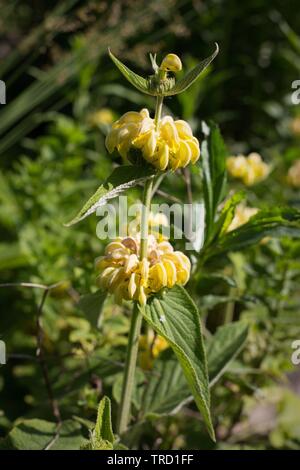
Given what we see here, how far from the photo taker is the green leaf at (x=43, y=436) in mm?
878

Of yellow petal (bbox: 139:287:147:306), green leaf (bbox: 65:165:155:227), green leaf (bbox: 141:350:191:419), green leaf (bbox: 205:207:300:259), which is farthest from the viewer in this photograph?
green leaf (bbox: 141:350:191:419)

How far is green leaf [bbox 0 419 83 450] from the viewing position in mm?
878

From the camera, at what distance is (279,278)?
Answer: 1144mm

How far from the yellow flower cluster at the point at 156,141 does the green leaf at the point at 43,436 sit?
1.40ft

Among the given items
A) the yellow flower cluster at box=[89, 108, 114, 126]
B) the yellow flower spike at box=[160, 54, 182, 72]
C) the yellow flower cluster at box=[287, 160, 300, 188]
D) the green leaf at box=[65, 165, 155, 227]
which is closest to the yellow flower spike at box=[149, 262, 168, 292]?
the green leaf at box=[65, 165, 155, 227]

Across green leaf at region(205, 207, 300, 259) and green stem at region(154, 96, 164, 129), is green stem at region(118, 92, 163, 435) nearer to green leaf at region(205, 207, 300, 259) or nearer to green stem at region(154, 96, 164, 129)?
green stem at region(154, 96, 164, 129)

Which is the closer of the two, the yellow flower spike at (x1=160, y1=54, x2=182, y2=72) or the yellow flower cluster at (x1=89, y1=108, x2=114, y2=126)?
the yellow flower spike at (x1=160, y1=54, x2=182, y2=72)

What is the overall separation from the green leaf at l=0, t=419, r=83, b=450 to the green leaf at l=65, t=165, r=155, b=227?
39 centimetres

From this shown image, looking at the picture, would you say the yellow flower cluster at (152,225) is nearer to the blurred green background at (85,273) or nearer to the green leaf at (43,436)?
the blurred green background at (85,273)

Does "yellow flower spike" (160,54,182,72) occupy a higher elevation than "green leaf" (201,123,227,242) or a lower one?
higher

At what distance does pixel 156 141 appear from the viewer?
674 mm

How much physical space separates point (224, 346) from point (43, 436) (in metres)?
0.31

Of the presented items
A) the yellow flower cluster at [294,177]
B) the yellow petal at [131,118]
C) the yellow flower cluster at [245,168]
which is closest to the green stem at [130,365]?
the yellow petal at [131,118]
